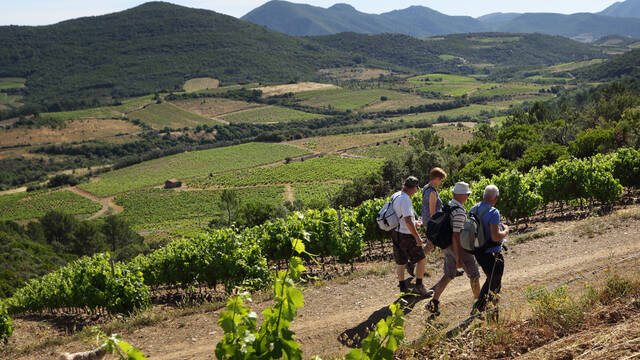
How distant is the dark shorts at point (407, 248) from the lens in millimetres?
7785

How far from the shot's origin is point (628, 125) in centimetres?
3431

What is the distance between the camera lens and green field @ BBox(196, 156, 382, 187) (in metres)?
91.7

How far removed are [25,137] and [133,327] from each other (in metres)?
171

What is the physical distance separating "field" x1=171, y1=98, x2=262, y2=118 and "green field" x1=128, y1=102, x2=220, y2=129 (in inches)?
169

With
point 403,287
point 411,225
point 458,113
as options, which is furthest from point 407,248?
point 458,113

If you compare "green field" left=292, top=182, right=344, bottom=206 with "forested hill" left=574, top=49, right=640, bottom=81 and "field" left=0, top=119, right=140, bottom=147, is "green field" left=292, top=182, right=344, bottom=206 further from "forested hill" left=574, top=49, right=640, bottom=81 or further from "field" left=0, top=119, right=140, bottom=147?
"forested hill" left=574, top=49, right=640, bottom=81

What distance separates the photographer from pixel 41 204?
308ft

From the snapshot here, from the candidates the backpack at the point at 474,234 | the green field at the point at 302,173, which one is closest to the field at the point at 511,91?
the green field at the point at 302,173

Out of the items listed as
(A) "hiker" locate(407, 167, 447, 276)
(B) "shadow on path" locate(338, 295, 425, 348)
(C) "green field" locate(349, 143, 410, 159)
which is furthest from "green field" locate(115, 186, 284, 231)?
(A) "hiker" locate(407, 167, 447, 276)

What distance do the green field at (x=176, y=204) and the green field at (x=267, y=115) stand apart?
84.5 m

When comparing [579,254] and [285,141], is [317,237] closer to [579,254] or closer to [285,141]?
[579,254]

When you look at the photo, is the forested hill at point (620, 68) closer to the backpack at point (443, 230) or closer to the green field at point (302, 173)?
the green field at point (302, 173)

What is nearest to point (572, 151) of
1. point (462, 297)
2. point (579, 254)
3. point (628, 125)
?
point (628, 125)

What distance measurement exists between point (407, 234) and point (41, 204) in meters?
105
